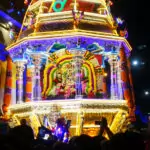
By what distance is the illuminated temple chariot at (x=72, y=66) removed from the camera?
1692 centimetres

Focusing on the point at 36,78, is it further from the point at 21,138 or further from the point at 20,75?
the point at 21,138

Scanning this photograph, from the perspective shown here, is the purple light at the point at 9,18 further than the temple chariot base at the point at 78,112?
Yes

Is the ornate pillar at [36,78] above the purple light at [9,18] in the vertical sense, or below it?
below

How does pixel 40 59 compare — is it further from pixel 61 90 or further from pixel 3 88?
pixel 3 88

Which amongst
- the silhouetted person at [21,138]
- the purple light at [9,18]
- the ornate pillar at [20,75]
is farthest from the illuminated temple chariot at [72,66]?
the silhouetted person at [21,138]

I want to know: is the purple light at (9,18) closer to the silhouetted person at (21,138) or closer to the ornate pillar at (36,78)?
the ornate pillar at (36,78)

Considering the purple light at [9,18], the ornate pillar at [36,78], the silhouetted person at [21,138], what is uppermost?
the purple light at [9,18]

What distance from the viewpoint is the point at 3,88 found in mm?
23297

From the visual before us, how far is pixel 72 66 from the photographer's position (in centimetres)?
1930

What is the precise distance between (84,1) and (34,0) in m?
3.47

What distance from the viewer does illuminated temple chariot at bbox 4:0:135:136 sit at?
16922 millimetres

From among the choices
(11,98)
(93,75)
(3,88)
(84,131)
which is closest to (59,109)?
(84,131)

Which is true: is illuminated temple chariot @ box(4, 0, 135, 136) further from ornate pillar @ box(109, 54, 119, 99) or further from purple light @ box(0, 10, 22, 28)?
purple light @ box(0, 10, 22, 28)

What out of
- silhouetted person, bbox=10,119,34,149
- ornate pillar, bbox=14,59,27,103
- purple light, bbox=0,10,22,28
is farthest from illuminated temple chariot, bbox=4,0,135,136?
silhouetted person, bbox=10,119,34,149
